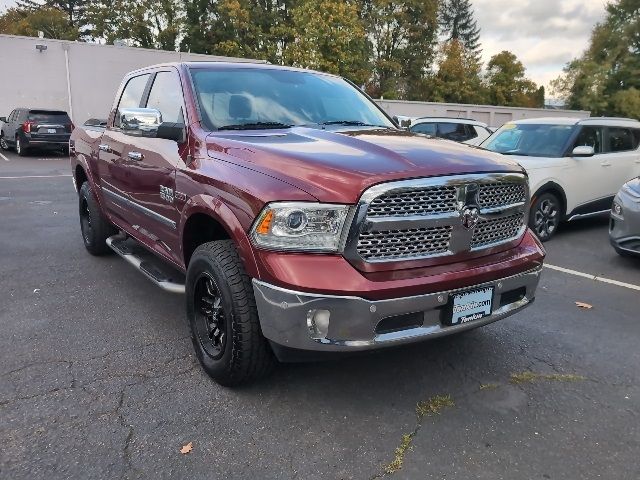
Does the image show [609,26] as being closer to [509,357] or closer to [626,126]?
[626,126]

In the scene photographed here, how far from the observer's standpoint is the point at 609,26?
2507 inches

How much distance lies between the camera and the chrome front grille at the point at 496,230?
307 cm

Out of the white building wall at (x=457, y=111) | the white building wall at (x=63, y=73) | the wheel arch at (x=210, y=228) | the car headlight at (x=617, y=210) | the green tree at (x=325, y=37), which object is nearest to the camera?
the wheel arch at (x=210, y=228)

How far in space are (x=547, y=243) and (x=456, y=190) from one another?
5100mm

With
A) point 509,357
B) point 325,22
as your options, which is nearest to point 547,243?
point 509,357

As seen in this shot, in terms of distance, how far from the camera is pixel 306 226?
268 cm

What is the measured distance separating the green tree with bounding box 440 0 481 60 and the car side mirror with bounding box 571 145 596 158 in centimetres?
7527

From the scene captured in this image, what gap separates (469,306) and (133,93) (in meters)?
3.72

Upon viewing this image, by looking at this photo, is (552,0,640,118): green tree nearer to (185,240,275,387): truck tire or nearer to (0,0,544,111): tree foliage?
(0,0,544,111): tree foliage

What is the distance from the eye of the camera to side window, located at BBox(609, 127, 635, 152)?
841 cm

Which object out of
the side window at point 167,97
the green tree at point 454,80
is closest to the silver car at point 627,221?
the side window at point 167,97

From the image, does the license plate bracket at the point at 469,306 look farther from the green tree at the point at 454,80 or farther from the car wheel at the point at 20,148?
the green tree at the point at 454,80

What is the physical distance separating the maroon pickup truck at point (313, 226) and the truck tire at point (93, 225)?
193 centimetres

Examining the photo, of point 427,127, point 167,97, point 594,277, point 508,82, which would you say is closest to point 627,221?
point 594,277
